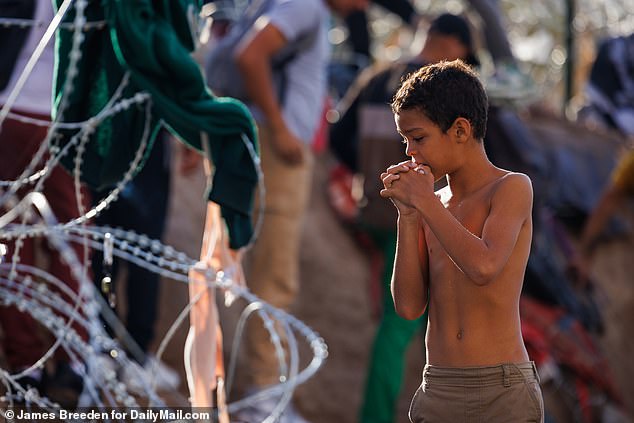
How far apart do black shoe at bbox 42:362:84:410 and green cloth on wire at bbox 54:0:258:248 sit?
862 mm

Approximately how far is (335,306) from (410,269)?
4206 mm

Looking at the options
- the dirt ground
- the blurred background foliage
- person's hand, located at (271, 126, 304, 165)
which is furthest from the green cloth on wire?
Result: the blurred background foliage

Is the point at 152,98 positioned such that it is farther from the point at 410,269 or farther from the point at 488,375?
the point at 488,375

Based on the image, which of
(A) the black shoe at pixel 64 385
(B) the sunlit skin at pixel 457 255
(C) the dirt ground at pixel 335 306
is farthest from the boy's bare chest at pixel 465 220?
(C) the dirt ground at pixel 335 306

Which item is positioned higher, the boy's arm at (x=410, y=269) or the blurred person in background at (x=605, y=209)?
the blurred person in background at (x=605, y=209)

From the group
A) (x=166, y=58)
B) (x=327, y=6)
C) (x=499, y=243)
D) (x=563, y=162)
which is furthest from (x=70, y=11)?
(x=563, y=162)

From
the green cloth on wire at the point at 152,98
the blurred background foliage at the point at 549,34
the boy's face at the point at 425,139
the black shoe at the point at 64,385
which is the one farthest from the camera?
the blurred background foliage at the point at 549,34

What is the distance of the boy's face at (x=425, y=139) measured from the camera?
2.83 metres

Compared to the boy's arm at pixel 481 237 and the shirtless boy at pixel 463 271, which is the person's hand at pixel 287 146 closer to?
the shirtless boy at pixel 463 271

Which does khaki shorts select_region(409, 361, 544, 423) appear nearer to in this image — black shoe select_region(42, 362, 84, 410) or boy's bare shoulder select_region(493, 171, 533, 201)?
boy's bare shoulder select_region(493, 171, 533, 201)

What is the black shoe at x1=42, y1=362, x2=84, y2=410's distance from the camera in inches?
162

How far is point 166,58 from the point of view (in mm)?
3492

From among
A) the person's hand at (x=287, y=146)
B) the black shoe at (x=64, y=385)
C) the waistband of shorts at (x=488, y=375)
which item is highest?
the person's hand at (x=287, y=146)

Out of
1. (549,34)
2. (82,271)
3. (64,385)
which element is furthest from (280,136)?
(549,34)
